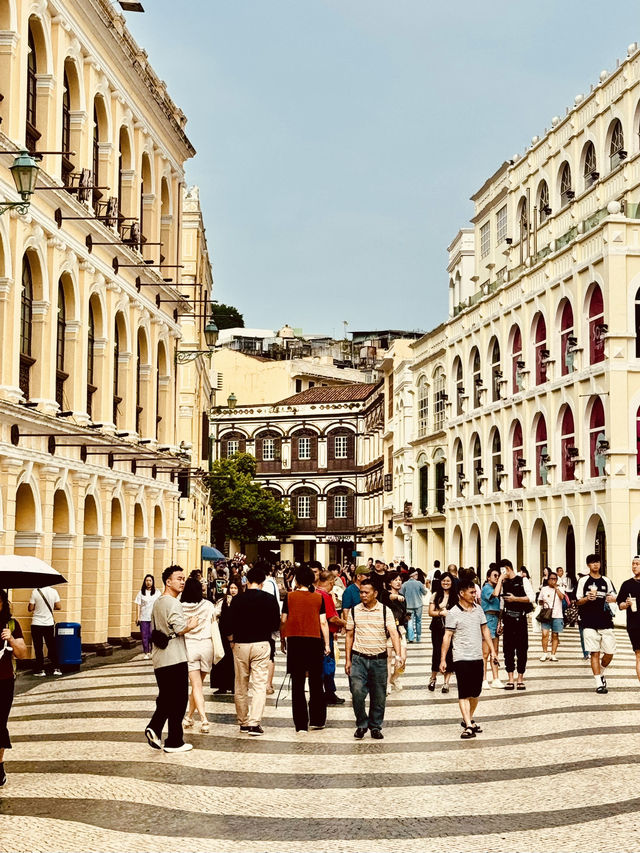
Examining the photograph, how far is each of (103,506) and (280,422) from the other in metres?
70.0

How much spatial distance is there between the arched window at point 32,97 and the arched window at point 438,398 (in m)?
40.1

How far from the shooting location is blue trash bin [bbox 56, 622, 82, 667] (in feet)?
75.9

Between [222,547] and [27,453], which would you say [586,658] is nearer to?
[27,453]

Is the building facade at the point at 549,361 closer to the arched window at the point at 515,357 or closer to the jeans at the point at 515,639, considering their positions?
the arched window at the point at 515,357

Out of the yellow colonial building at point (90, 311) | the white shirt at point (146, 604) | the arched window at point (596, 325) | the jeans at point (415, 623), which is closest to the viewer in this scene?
the yellow colonial building at point (90, 311)

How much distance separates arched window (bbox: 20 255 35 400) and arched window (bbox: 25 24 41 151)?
7.44 ft

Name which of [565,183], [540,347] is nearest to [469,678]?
[540,347]

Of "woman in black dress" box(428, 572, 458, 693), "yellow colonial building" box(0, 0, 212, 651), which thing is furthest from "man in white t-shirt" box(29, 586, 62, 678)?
"woman in black dress" box(428, 572, 458, 693)

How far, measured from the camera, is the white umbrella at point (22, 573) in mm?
12438

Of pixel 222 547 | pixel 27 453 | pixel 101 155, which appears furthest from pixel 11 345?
pixel 222 547

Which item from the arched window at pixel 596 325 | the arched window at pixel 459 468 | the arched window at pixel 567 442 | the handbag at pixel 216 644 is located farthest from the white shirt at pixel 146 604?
the arched window at pixel 459 468

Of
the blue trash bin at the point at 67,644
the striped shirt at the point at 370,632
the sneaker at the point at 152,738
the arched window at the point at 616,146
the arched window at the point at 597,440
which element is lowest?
the sneaker at the point at 152,738

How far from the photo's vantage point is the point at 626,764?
11.8m

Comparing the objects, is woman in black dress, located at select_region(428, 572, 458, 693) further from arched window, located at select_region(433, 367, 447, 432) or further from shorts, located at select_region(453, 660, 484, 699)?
arched window, located at select_region(433, 367, 447, 432)
